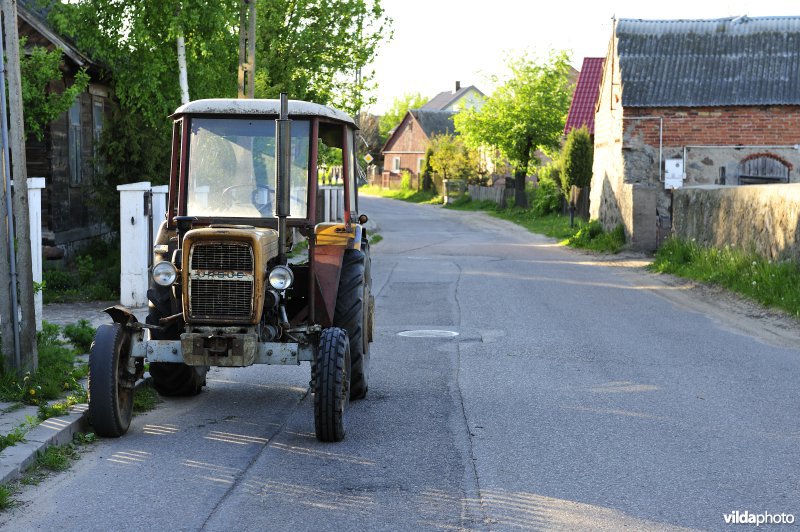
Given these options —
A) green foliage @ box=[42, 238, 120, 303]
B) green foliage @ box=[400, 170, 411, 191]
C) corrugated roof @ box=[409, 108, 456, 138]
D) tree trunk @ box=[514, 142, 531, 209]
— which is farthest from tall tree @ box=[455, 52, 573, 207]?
corrugated roof @ box=[409, 108, 456, 138]

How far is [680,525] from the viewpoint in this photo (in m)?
5.45

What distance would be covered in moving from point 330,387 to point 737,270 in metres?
12.1

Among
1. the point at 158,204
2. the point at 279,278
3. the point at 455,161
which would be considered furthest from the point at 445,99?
the point at 279,278

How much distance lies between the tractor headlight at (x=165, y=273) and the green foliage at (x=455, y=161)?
195 feet

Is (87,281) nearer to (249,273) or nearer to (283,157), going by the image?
(249,273)

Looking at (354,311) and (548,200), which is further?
(548,200)

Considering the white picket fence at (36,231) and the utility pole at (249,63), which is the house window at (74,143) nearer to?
the utility pole at (249,63)

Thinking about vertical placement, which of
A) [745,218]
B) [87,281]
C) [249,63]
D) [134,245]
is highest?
[249,63]

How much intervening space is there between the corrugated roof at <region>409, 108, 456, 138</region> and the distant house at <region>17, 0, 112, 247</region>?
72367 mm

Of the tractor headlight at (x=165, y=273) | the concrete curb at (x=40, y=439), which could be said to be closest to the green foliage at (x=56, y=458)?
the concrete curb at (x=40, y=439)

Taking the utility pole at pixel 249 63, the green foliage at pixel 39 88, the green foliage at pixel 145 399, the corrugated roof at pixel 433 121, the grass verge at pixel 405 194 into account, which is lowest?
the grass verge at pixel 405 194

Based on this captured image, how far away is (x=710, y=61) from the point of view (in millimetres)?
27797

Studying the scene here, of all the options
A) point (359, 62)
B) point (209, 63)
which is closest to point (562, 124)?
point (359, 62)

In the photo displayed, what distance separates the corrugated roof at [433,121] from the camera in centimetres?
9544
